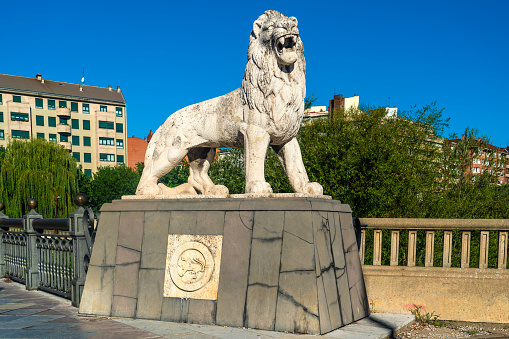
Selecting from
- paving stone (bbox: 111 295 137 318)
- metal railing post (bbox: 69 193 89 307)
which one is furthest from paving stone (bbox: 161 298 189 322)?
metal railing post (bbox: 69 193 89 307)

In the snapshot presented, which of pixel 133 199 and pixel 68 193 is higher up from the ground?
pixel 133 199

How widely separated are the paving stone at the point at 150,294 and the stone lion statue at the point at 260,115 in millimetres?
1074

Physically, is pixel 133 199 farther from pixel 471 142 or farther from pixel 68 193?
pixel 68 193

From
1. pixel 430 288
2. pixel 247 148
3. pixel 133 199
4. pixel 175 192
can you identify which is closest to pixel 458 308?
pixel 430 288

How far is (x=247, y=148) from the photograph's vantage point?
5.61 m

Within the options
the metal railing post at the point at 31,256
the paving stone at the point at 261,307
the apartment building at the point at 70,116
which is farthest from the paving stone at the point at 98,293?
the apartment building at the point at 70,116

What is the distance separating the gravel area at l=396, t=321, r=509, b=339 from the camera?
5.72 metres

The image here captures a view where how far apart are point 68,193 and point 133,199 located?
26788 millimetres

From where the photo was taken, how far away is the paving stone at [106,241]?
594cm

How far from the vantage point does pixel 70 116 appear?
193 feet

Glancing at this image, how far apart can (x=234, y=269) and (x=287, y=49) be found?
2.52 m

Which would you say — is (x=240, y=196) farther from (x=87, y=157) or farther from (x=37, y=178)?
(x=87, y=157)

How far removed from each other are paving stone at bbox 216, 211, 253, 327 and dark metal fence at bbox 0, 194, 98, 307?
7.82 ft

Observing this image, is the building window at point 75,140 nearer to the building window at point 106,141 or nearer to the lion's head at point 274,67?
the building window at point 106,141
